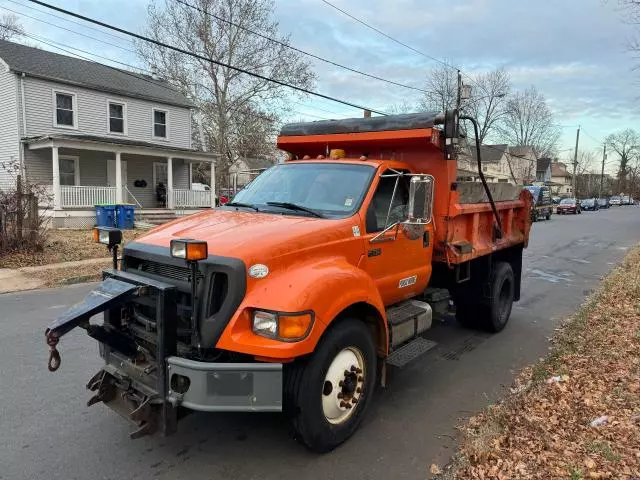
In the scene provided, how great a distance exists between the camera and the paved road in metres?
3.33

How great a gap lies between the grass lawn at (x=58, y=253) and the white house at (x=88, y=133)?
18.3 ft

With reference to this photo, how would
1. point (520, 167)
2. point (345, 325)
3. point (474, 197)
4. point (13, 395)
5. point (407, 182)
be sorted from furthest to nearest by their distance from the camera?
1. point (520, 167)
2. point (474, 197)
3. point (407, 182)
4. point (13, 395)
5. point (345, 325)

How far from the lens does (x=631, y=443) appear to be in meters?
3.38

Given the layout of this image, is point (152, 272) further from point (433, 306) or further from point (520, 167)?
point (520, 167)

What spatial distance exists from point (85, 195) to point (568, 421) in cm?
2064

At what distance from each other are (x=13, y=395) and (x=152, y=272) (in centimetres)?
202

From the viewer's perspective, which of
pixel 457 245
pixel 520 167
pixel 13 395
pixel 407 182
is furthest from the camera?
pixel 520 167

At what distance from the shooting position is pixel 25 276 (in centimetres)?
1016

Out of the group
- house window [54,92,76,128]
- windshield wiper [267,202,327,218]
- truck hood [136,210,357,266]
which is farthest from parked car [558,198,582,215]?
truck hood [136,210,357,266]

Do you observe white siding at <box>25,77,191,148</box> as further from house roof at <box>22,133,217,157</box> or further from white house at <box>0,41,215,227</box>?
house roof at <box>22,133,217,157</box>

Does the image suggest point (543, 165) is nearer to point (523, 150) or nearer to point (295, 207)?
point (523, 150)

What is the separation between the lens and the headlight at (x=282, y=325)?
3.03 m

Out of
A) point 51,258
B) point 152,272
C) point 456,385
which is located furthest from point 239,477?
point 51,258

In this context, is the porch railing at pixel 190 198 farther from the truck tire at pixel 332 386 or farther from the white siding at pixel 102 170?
the truck tire at pixel 332 386
